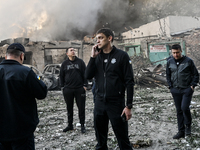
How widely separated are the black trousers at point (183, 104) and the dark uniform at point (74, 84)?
198cm

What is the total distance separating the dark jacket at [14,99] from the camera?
6.82ft

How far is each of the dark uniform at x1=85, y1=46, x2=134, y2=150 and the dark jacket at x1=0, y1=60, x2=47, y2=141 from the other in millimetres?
929

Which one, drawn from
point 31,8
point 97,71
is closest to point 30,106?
point 97,71

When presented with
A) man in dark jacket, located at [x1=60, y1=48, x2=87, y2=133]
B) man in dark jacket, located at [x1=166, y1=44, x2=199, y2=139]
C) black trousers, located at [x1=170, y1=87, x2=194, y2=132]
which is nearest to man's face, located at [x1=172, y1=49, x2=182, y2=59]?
man in dark jacket, located at [x1=166, y1=44, x2=199, y2=139]

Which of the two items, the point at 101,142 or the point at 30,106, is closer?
the point at 30,106

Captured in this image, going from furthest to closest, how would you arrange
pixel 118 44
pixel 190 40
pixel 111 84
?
1. pixel 118 44
2. pixel 190 40
3. pixel 111 84

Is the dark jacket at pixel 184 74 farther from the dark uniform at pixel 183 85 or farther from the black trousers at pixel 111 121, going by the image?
the black trousers at pixel 111 121

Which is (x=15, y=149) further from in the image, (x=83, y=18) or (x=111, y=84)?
(x=83, y=18)

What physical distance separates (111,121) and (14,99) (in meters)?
1.21

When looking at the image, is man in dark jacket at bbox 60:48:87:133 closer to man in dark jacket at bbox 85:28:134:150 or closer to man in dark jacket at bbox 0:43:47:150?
man in dark jacket at bbox 85:28:134:150

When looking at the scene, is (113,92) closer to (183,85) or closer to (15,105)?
(15,105)

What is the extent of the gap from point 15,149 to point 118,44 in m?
21.2

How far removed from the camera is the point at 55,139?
4.29 metres

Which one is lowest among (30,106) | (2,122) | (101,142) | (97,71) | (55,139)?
(55,139)
